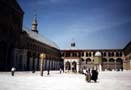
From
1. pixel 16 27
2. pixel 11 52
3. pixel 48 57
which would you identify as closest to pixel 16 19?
pixel 16 27

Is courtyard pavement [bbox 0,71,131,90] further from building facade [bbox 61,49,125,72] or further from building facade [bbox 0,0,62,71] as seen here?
building facade [bbox 61,49,125,72]

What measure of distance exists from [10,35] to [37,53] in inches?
896

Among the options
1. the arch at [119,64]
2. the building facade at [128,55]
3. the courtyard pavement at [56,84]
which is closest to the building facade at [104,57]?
the arch at [119,64]

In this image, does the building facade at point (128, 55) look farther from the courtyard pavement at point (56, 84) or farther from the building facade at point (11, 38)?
the courtyard pavement at point (56, 84)

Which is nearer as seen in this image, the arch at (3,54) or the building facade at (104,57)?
the arch at (3,54)

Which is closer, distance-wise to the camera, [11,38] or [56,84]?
[56,84]

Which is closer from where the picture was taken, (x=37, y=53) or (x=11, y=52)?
(x=11, y=52)

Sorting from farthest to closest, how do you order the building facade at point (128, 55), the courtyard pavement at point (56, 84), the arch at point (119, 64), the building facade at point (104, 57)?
the building facade at point (104, 57) → the arch at point (119, 64) → the building facade at point (128, 55) → the courtyard pavement at point (56, 84)

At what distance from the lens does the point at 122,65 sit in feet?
285

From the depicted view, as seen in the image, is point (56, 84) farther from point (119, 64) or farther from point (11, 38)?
point (119, 64)

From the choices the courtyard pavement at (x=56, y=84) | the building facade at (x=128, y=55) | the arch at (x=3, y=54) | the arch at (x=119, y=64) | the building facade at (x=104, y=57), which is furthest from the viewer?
the building facade at (x=104, y=57)

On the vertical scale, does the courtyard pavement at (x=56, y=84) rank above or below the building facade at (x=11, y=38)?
below

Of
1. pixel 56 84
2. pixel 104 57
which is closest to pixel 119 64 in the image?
pixel 104 57

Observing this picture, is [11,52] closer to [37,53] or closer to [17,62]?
[17,62]
